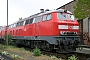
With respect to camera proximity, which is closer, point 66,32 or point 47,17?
point 66,32

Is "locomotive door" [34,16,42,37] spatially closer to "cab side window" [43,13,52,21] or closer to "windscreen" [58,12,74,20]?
"cab side window" [43,13,52,21]

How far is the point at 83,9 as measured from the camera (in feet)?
50.5

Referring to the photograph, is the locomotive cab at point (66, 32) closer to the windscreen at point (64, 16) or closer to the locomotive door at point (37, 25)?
the windscreen at point (64, 16)

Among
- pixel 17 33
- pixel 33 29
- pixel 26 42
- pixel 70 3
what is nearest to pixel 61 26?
pixel 33 29

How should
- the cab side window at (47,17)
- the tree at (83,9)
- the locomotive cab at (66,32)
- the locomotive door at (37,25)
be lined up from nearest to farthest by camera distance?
the locomotive cab at (66,32), the tree at (83,9), the cab side window at (47,17), the locomotive door at (37,25)

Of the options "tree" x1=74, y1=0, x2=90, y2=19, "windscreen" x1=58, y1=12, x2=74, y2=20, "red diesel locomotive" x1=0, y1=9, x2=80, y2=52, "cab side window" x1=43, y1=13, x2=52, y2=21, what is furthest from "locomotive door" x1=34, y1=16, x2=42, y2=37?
"tree" x1=74, y1=0, x2=90, y2=19

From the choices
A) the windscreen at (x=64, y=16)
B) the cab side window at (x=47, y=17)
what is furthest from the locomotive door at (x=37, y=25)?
the windscreen at (x=64, y=16)

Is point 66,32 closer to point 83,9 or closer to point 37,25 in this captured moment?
point 83,9

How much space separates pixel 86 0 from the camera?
15.1m

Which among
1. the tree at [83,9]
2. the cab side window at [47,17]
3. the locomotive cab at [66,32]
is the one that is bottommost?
the locomotive cab at [66,32]

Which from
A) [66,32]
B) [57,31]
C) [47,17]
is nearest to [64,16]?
[47,17]

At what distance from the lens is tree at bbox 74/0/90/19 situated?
1498cm

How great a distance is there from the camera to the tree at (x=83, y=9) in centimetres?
1498

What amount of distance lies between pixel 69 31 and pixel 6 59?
5452mm
